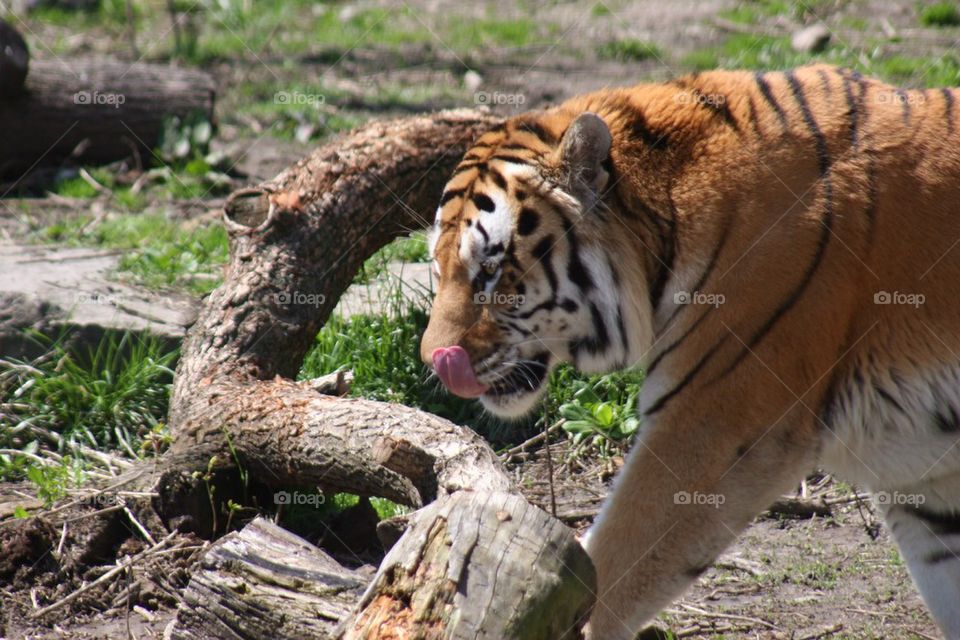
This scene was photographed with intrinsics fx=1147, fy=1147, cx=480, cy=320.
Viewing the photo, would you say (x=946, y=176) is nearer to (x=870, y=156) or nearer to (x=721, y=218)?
(x=870, y=156)

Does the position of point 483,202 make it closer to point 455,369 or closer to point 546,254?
point 546,254

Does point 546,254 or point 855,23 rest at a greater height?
point 546,254

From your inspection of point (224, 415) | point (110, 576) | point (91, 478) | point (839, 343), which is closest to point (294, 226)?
point (224, 415)

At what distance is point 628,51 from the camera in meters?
8.25

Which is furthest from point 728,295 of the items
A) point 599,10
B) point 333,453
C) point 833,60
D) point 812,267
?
point 599,10

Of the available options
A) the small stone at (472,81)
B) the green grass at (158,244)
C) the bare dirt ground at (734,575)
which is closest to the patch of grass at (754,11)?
the bare dirt ground at (734,575)

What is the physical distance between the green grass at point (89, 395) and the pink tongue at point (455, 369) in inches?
69.6

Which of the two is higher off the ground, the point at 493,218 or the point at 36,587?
the point at 493,218

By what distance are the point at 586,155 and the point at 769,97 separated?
22.4 inches

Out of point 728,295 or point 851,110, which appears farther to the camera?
point 851,110

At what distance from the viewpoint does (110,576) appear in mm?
3578

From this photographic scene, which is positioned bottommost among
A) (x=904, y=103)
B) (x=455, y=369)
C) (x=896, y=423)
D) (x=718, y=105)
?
(x=455, y=369)

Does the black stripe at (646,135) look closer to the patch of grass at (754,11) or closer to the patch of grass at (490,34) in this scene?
the patch of grass at (754,11)

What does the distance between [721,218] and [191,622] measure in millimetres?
1734
